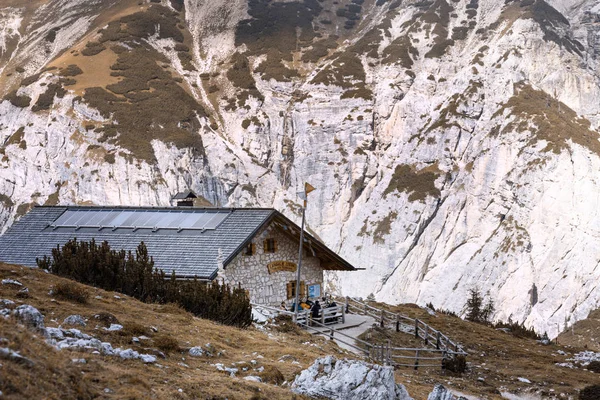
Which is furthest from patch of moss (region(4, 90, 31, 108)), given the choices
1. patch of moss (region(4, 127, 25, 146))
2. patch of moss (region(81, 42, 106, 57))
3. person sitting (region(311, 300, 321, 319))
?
person sitting (region(311, 300, 321, 319))

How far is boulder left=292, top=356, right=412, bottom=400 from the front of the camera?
14.1 m

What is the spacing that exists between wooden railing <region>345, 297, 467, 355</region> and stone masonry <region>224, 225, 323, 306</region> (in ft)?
10.4

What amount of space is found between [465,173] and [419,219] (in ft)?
28.0

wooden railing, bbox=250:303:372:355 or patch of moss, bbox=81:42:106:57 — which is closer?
wooden railing, bbox=250:303:372:355

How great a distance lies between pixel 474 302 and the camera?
4575cm

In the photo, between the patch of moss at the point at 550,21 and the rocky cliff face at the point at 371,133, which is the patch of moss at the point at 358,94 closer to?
the rocky cliff face at the point at 371,133

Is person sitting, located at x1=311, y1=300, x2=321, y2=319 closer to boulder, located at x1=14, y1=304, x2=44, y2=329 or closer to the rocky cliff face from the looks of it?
boulder, located at x1=14, y1=304, x2=44, y2=329

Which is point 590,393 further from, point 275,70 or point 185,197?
point 275,70

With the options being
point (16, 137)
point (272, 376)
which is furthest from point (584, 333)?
point (16, 137)

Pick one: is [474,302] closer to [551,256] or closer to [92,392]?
[551,256]

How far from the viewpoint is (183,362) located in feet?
50.1

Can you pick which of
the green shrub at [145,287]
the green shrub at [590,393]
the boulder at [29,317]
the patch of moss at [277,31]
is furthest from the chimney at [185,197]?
the patch of moss at [277,31]

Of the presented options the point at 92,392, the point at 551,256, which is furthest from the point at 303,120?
the point at 92,392

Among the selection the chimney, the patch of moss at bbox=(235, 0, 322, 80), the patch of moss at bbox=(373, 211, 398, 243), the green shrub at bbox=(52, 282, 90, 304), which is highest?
the patch of moss at bbox=(235, 0, 322, 80)
